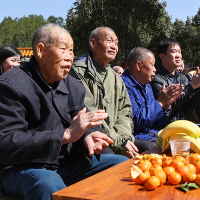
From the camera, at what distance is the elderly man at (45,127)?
1835 mm

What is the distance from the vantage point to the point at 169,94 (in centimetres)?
386

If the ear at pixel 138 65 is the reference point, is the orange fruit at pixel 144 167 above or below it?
below

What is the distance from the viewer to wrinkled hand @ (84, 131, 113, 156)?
2109 mm

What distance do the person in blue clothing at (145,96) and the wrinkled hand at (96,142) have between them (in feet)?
5.14

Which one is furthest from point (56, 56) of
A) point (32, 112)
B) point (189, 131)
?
point (189, 131)

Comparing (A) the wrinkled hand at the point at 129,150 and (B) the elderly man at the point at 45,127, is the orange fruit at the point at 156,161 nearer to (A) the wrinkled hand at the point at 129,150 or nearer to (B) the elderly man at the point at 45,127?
(B) the elderly man at the point at 45,127

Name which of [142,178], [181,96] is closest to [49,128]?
[142,178]

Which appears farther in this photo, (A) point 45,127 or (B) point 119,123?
(B) point 119,123

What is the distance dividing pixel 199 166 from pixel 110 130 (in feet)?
5.05

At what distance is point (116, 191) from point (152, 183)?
0.65 feet

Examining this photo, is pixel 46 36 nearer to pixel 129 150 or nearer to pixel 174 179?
pixel 174 179

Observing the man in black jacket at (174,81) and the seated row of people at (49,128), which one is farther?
the man in black jacket at (174,81)

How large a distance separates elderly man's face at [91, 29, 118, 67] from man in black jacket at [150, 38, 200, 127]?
1080 mm

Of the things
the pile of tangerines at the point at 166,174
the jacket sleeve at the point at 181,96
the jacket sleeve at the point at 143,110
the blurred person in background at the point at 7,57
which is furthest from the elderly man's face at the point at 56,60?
the blurred person in background at the point at 7,57
